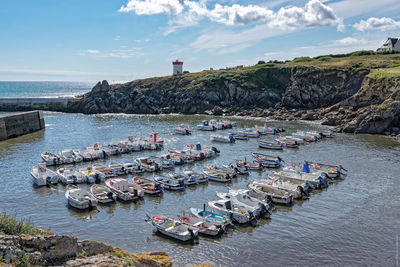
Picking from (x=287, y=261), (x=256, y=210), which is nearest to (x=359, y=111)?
(x=256, y=210)

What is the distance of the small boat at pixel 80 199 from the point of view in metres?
33.0

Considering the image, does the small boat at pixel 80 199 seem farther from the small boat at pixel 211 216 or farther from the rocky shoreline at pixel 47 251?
the rocky shoreline at pixel 47 251

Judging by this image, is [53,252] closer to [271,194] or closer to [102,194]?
[102,194]

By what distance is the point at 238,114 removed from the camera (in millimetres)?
110688

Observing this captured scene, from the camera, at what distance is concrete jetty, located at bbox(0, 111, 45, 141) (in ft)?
235

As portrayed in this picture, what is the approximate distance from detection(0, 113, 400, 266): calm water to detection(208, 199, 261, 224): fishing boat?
3.53 ft

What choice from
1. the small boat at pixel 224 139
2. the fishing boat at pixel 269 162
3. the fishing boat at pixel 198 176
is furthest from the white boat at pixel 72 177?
the small boat at pixel 224 139

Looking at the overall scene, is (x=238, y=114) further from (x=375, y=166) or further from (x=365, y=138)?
(x=375, y=166)

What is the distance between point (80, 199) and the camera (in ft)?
111

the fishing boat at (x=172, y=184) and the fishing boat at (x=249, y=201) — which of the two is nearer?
the fishing boat at (x=249, y=201)

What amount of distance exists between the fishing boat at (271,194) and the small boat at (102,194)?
47.5ft

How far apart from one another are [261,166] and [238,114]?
2467 inches

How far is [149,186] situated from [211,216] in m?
10.8

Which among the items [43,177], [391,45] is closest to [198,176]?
[43,177]
